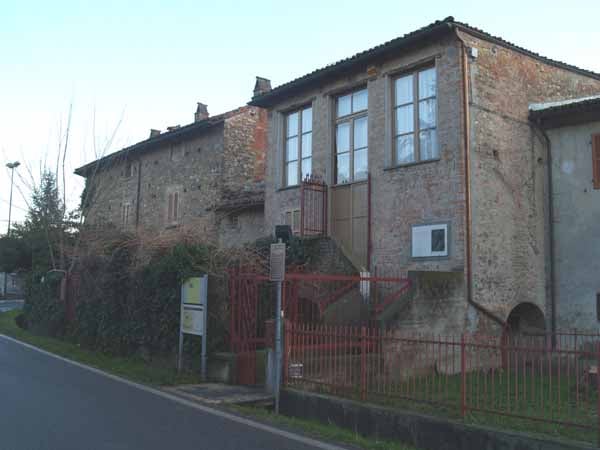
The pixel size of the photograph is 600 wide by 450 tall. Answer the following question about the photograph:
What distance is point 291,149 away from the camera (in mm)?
18375

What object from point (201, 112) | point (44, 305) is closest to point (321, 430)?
point (44, 305)

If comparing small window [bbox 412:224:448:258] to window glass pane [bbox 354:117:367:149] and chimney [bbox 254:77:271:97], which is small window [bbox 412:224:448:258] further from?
chimney [bbox 254:77:271:97]

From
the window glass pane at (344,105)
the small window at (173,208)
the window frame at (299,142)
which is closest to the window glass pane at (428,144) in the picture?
the window glass pane at (344,105)

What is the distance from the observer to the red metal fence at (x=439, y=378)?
25.4 ft

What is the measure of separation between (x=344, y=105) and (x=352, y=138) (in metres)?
1.04

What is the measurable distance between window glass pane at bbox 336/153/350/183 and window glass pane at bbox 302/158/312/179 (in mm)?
1029

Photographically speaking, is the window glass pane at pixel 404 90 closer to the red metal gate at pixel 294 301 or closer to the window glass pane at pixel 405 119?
the window glass pane at pixel 405 119

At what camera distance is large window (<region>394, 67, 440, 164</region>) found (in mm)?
14469

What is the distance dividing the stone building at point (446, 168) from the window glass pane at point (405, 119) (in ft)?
0.09

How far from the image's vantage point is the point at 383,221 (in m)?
15.2

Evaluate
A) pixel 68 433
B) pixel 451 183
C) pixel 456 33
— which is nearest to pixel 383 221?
Result: pixel 451 183

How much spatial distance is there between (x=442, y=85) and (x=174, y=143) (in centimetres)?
1477

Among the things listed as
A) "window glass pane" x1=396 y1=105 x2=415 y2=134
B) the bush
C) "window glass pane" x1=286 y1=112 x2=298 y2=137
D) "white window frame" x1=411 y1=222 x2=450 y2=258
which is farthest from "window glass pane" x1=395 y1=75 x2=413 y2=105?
the bush

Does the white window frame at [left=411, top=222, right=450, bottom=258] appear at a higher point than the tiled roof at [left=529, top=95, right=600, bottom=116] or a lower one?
lower
